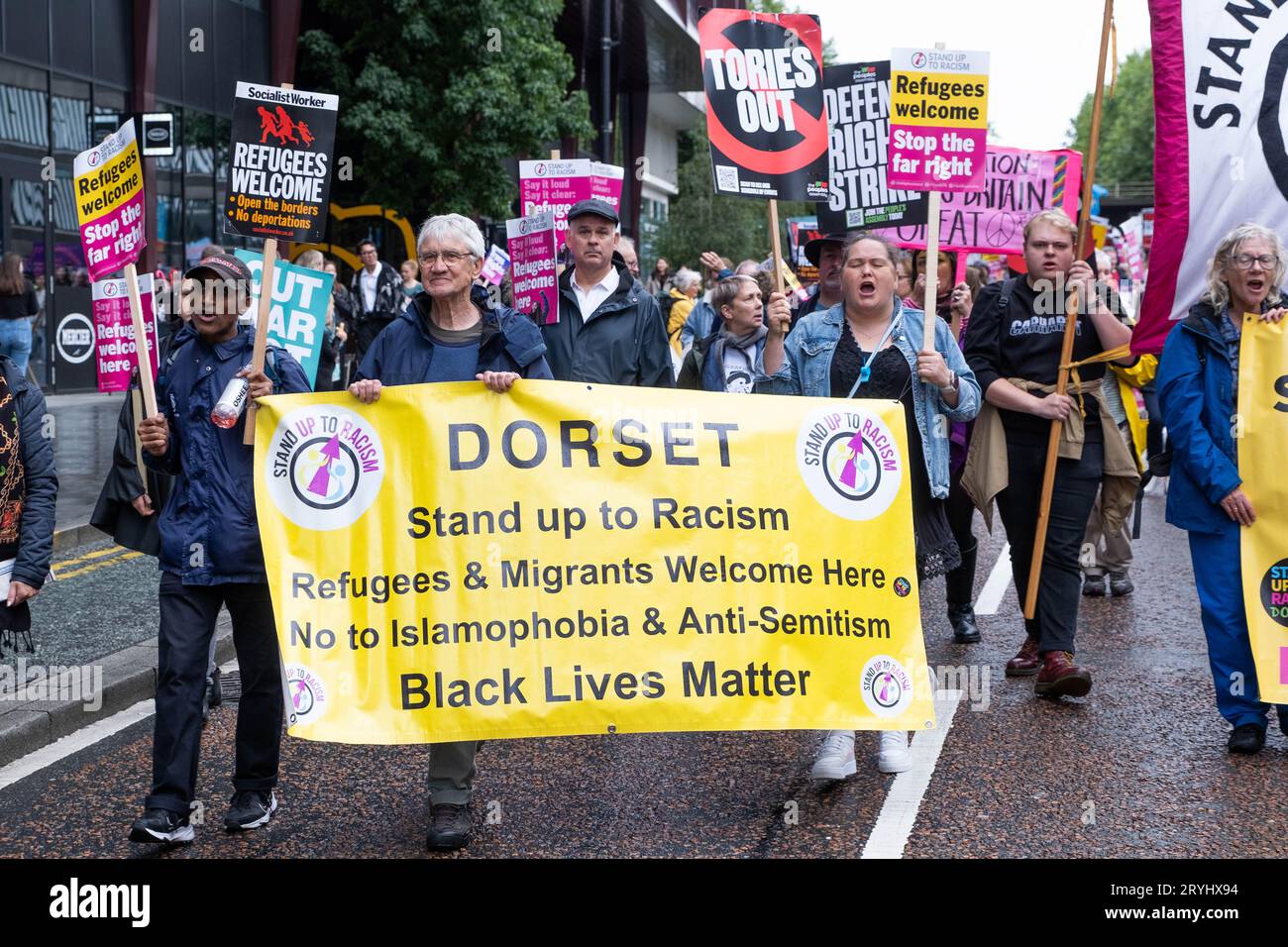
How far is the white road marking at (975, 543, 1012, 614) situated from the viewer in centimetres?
898

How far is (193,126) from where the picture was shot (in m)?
23.9

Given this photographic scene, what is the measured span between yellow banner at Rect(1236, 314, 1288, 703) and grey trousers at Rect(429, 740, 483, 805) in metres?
3.06

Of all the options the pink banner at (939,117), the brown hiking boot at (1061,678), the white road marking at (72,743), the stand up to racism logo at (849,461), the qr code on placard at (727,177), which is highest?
the pink banner at (939,117)

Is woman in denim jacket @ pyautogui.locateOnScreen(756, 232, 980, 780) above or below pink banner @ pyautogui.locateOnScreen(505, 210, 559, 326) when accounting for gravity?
below

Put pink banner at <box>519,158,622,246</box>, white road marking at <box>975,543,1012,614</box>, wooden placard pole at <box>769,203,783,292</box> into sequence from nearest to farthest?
wooden placard pole at <box>769,203,783,292</box>
white road marking at <box>975,543,1012,614</box>
pink banner at <box>519,158,622,246</box>

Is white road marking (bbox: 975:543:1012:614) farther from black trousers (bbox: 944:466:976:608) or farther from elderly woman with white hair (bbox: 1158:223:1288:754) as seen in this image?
elderly woman with white hair (bbox: 1158:223:1288:754)

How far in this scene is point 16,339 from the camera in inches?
520

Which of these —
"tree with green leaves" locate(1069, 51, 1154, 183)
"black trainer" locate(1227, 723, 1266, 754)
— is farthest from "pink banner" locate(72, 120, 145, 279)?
"tree with green leaves" locate(1069, 51, 1154, 183)

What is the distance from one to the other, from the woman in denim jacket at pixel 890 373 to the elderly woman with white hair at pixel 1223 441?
0.95 metres

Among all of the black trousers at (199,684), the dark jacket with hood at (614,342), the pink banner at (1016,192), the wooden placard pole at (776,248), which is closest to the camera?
the black trousers at (199,684)

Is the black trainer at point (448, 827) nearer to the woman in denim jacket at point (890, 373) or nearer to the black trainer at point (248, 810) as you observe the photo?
the black trainer at point (248, 810)

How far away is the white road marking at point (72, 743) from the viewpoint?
5.68m

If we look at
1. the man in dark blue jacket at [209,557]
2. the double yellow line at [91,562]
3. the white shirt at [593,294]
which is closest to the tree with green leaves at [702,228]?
the double yellow line at [91,562]
